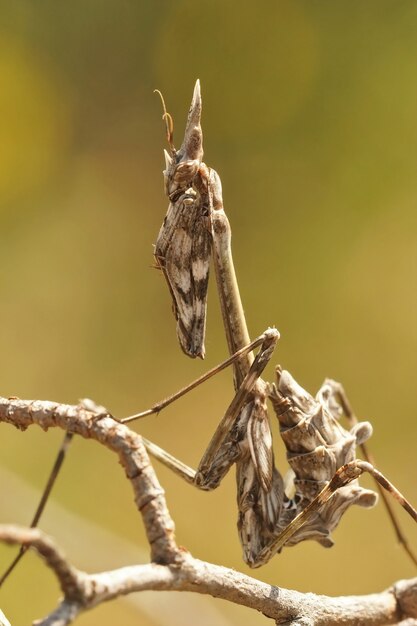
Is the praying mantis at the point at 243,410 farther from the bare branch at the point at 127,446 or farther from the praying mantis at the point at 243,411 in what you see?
the bare branch at the point at 127,446

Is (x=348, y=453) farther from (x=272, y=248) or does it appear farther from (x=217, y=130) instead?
(x=217, y=130)

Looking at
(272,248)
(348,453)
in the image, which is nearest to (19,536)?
(348,453)

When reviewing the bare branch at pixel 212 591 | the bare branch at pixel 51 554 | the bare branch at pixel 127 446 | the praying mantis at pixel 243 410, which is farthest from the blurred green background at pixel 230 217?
the bare branch at pixel 51 554

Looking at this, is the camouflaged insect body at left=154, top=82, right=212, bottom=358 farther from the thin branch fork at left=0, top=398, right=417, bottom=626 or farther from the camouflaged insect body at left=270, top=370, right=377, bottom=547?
the thin branch fork at left=0, top=398, right=417, bottom=626

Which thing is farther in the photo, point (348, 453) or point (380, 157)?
point (380, 157)

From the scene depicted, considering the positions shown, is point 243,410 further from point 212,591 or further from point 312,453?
point 212,591
